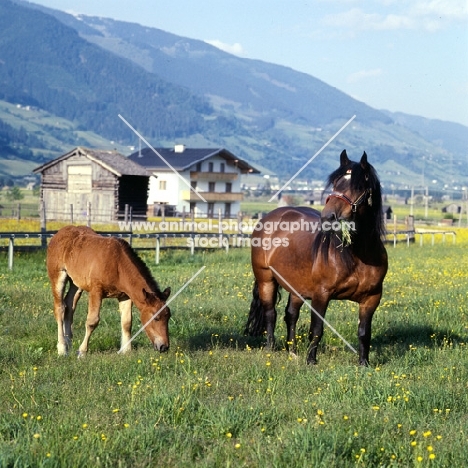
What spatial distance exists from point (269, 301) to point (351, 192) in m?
3.10

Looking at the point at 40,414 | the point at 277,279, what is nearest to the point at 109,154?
the point at 277,279

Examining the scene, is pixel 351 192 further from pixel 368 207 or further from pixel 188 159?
pixel 188 159

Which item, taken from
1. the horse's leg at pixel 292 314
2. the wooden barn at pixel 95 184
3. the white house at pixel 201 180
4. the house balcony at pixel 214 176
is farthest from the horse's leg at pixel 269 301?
the house balcony at pixel 214 176

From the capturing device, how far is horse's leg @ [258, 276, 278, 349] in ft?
35.8

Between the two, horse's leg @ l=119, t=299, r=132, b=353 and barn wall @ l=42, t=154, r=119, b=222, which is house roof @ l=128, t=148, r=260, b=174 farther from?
horse's leg @ l=119, t=299, r=132, b=353

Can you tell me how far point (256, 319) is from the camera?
37.3 feet

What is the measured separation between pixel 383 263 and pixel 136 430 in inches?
168

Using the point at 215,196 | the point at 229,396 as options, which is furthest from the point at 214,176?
the point at 229,396

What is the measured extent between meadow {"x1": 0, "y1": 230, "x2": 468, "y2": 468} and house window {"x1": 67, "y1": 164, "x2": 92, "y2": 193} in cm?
4916

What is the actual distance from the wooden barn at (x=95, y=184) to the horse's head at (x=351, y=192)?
4955cm

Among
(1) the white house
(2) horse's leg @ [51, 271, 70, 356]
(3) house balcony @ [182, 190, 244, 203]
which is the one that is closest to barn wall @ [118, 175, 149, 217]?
(3) house balcony @ [182, 190, 244, 203]

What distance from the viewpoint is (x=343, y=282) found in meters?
9.06

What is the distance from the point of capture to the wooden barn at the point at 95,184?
59312mm

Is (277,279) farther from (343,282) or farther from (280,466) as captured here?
(280,466)
